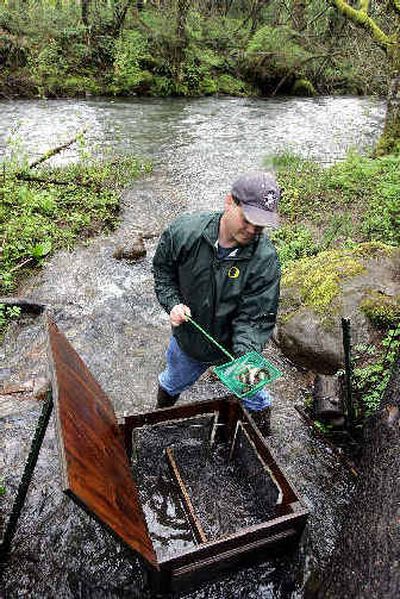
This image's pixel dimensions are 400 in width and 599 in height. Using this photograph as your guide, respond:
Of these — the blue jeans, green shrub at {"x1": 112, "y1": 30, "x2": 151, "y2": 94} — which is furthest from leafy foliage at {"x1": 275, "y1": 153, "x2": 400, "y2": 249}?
green shrub at {"x1": 112, "y1": 30, "x2": 151, "y2": 94}

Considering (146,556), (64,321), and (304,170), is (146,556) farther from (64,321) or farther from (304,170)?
(304,170)

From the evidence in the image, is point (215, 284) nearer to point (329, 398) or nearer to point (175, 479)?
point (175, 479)

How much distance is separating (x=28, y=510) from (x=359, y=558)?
7.94 ft

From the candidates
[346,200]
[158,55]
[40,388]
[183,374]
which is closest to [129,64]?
[158,55]

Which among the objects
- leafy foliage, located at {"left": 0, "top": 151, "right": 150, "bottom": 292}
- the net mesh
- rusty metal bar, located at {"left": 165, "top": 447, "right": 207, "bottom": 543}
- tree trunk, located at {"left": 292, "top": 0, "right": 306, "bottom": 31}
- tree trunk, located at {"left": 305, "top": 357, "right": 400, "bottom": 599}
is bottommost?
leafy foliage, located at {"left": 0, "top": 151, "right": 150, "bottom": 292}

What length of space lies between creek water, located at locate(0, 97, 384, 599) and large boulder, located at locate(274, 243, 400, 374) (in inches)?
11.5

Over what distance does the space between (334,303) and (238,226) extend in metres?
2.84

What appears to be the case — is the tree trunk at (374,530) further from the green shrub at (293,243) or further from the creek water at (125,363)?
the green shrub at (293,243)

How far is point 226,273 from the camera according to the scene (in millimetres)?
3293

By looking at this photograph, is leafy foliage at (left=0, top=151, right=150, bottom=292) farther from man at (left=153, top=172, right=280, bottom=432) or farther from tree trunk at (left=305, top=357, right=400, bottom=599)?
tree trunk at (left=305, top=357, right=400, bottom=599)

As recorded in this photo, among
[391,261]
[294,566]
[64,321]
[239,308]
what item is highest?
[239,308]

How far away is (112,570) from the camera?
3234 millimetres

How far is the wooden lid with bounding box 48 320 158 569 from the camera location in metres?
1.99

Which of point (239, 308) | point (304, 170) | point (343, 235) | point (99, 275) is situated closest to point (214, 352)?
point (239, 308)
